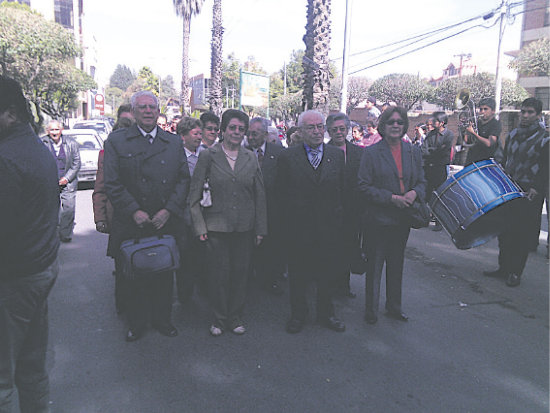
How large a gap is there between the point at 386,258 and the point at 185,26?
93.0ft

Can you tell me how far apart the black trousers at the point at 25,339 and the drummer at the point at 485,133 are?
581 cm

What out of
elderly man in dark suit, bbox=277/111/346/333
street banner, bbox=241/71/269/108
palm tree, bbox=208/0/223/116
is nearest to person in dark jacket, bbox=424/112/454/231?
elderly man in dark suit, bbox=277/111/346/333

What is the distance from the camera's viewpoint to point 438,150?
26.1 feet

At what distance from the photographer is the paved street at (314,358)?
300cm

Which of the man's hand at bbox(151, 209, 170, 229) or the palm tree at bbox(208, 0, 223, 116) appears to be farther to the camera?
the palm tree at bbox(208, 0, 223, 116)

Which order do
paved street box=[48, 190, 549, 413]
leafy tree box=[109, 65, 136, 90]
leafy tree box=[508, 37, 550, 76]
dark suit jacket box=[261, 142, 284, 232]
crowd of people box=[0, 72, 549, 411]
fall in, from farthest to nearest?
leafy tree box=[109, 65, 136, 90], leafy tree box=[508, 37, 550, 76], dark suit jacket box=[261, 142, 284, 232], crowd of people box=[0, 72, 549, 411], paved street box=[48, 190, 549, 413]

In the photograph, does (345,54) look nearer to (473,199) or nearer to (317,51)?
(317,51)

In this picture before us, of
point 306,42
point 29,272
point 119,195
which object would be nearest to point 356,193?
point 119,195

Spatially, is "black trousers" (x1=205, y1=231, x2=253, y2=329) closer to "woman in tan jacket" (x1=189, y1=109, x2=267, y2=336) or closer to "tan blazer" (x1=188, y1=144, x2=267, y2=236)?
"woman in tan jacket" (x1=189, y1=109, x2=267, y2=336)

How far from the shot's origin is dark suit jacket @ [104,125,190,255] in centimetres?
366

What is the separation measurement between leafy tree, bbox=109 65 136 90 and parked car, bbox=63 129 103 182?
6697 inches

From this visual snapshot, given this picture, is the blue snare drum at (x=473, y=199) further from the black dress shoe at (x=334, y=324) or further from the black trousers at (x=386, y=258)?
the black dress shoe at (x=334, y=324)

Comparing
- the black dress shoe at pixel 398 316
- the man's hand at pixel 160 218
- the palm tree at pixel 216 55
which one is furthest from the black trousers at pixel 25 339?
the palm tree at pixel 216 55

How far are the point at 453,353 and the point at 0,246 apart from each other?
3412mm
